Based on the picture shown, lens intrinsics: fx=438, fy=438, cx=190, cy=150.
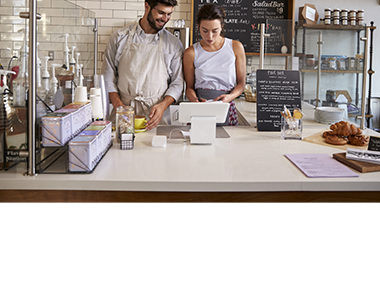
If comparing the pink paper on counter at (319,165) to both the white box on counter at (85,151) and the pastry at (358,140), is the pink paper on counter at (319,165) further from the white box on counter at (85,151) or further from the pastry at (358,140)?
the white box on counter at (85,151)

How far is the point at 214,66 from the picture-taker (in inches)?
120

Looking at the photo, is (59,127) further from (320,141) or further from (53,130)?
(320,141)

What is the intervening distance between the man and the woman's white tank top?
0.13 m

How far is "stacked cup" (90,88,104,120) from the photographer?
2.37m

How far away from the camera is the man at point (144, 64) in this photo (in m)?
2.94

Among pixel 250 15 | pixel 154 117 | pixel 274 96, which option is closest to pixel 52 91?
pixel 154 117

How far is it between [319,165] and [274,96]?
2.81ft

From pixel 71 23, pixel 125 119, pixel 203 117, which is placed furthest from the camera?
pixel 71 23

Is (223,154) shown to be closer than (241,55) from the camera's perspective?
Yes
